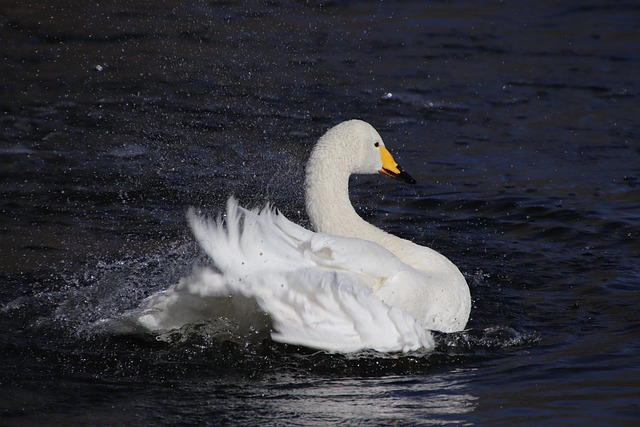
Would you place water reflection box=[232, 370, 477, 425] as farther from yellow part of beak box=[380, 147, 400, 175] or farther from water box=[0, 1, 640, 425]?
yellow part of beak box=[380, 147, 400, 175]

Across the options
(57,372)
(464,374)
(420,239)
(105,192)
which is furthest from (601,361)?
(105,192)

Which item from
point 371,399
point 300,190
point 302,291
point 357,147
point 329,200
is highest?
point 357,147

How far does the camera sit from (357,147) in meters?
6.88

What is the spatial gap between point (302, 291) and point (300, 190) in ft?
12.4

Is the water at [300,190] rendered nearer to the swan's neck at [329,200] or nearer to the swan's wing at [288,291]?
the swan's wing at [288,291]

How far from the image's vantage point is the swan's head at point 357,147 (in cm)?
673

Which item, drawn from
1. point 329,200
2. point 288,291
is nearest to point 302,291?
point 288,291

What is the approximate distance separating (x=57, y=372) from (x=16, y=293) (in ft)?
4.66

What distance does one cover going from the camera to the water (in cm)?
566

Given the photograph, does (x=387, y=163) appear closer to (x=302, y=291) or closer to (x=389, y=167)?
(x=389, y=167)

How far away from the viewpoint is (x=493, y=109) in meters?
12.0

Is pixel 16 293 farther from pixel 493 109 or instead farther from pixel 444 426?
pixel 493 109

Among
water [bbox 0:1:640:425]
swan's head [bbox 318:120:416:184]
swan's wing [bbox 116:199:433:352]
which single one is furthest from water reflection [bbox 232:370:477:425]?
swan's head [bbox 318:120:416:184]

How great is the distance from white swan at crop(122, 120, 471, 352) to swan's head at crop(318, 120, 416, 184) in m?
0.55
